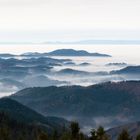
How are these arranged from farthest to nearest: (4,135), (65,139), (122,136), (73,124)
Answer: (4,135)
(65,139)
(73,124)
(122,136)

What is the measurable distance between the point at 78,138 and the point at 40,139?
732cm

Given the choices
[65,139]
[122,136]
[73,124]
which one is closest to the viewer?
[122,136]

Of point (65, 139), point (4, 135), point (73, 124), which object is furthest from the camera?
point (4, 135)

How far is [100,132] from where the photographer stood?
291 ft

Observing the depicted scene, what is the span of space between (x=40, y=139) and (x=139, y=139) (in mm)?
17481

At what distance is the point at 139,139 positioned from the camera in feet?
292

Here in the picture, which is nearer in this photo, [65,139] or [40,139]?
[40,139]

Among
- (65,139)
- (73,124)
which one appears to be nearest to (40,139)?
(73,124)

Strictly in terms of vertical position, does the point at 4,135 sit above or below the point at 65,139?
below

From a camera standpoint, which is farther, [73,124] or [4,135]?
[4,135]

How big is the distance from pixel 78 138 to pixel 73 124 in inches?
121

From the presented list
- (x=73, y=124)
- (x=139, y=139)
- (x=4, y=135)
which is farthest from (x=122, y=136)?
(x=4, y=135)

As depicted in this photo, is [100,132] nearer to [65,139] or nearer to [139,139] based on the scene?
[139,139]

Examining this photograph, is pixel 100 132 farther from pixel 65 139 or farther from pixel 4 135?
pixel 4 135
